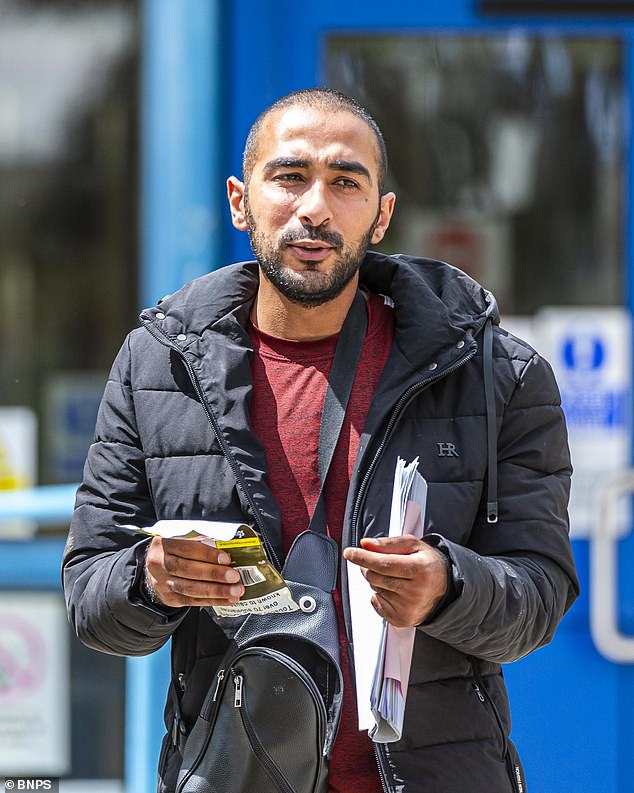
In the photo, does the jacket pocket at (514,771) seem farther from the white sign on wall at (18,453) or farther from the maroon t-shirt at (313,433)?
the white sign on wall at (18,453)

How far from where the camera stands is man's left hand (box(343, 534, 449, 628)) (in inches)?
62.7

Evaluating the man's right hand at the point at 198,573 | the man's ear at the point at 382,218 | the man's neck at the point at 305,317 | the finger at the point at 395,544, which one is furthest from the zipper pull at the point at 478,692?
the man's ear at the point at 382,218

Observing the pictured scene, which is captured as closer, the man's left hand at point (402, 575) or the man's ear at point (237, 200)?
the man's left hand at point (402, 575)

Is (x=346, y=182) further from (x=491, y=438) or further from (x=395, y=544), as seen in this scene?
(x=395, y=544)

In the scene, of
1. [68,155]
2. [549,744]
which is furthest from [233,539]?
[68,155]

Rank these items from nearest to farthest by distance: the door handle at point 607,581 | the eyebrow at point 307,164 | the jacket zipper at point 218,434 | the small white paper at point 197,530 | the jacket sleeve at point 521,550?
1. the small white paper at point 197,530
2. the jacket sleeve at point 521,550
3. the jacket zipper at point 218,434
4. the eyebrow at point 307,164
5. the door handle at point 607,581

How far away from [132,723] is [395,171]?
1654 mm

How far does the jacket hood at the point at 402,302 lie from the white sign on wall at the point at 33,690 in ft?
5.27

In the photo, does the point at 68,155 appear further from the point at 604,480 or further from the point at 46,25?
the point at 604,480

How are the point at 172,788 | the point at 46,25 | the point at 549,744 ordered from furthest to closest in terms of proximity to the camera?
the point at 46,25, the point at 549,744, the point at 172,788

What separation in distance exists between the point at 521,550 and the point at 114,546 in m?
0.62

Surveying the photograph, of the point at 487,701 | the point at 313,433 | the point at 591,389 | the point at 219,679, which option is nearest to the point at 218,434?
the point at 313,433

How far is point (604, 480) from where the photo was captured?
3.22 metres

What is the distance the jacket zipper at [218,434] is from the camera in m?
1.81
